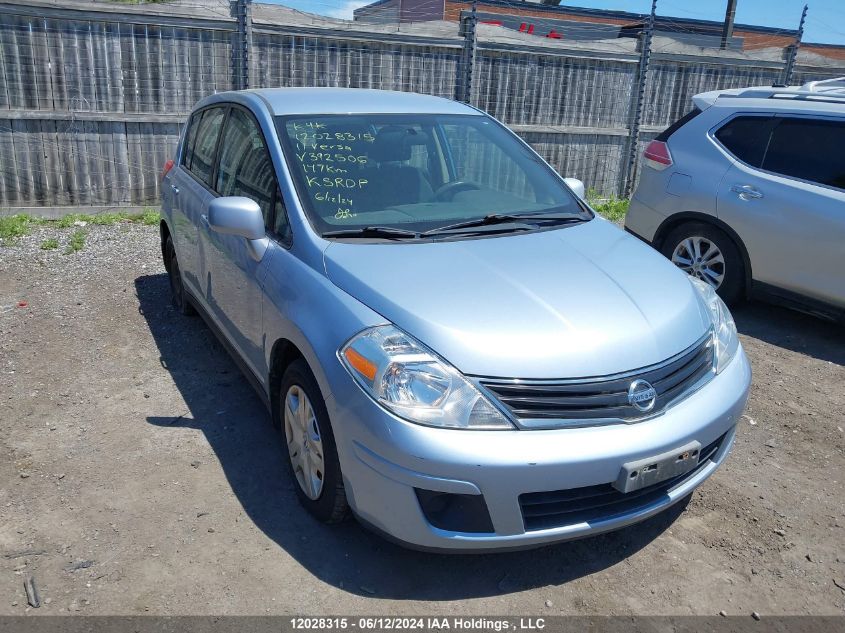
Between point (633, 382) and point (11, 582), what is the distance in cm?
249

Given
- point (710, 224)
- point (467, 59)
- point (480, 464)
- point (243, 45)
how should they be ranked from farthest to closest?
1. point (467, 59)
2. point (243, 45)
3. point (710, 224)
4. point (480, 464)

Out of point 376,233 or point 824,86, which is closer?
point 376,233

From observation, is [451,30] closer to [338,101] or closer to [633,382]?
[338,101]

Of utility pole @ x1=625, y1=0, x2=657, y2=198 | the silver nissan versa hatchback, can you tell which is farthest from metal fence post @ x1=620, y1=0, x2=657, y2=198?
the silver nissan versa hatchback

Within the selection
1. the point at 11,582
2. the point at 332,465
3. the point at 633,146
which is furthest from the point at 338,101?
the point at 633,146

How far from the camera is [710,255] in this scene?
20.3 ft

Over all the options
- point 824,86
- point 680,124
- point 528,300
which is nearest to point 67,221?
point 680,124

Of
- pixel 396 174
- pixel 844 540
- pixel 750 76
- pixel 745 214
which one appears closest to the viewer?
pixel 844 540

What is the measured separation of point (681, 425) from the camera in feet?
9.25

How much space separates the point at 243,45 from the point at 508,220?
19.9ft

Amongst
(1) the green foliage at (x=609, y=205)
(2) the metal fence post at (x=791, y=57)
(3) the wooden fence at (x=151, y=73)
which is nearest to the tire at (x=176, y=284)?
(3) the wooden fence at (x=151, y=73)

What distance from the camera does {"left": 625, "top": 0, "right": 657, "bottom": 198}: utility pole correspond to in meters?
10.7

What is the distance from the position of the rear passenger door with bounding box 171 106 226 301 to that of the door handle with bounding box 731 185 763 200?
393 centimetres

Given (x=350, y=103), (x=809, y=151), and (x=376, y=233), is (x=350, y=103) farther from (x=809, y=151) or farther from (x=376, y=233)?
(x=809, y=151)
